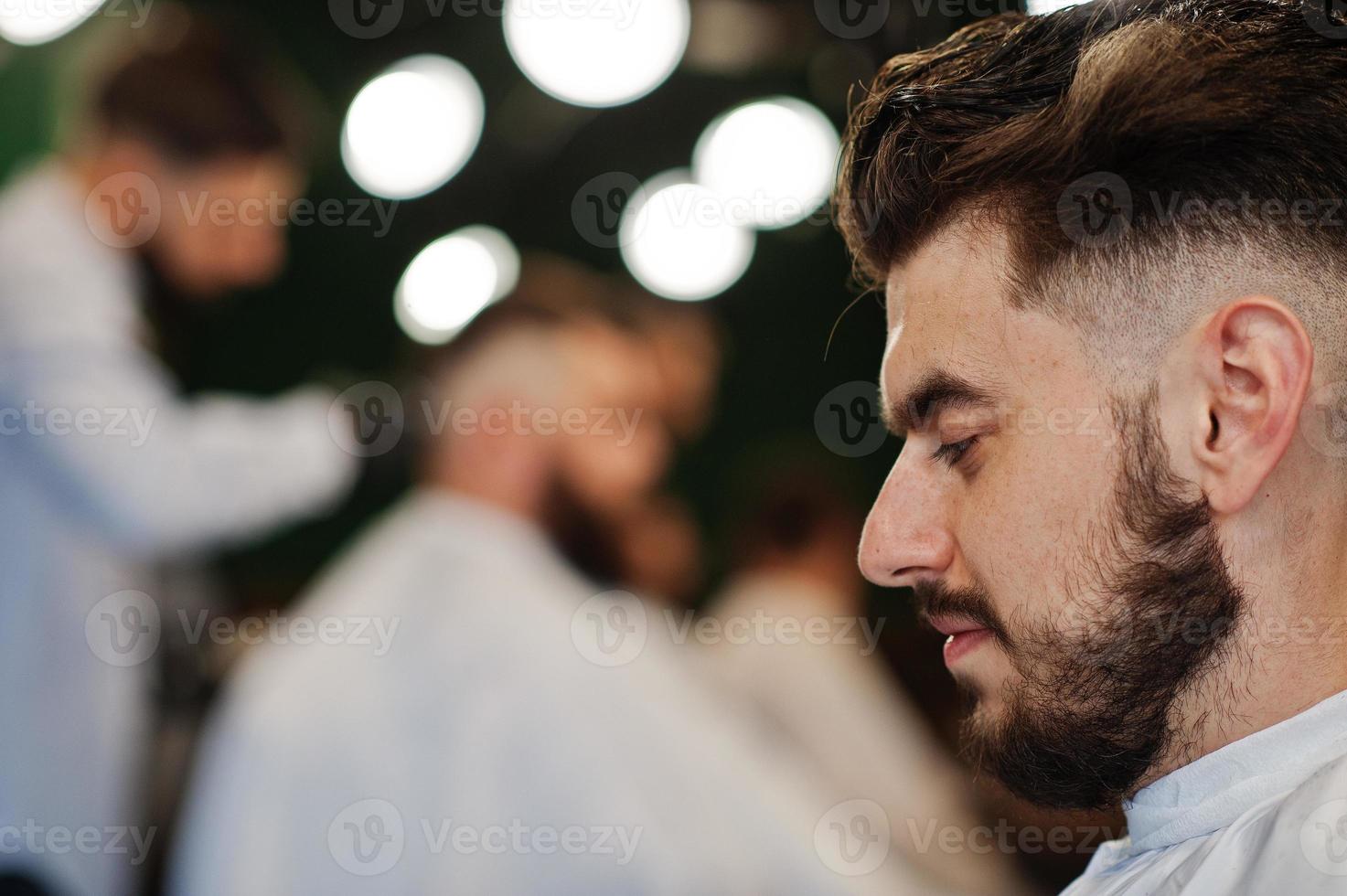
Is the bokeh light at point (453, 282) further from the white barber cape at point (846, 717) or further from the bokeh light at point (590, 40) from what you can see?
the white barber cape at point (846, 717)

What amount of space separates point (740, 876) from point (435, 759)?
0.69 metres

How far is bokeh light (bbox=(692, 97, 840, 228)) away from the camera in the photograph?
2.92 meters

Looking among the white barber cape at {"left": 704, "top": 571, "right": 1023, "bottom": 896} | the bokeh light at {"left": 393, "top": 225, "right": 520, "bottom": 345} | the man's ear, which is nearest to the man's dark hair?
the bokeh light at {"left": 393, "top": 225, "right": 520, "bottom": 345}

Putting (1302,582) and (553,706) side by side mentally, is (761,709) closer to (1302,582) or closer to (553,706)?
(553,706)

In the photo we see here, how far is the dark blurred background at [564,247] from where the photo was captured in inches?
98.0

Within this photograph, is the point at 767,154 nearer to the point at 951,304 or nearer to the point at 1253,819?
the point at 951,304

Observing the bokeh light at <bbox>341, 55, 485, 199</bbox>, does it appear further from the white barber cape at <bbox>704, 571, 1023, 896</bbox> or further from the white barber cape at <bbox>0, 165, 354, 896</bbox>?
the white barber cape at <bbox>704, 571, 1023, 896</bbox>

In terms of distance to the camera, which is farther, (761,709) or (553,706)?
(761,709)

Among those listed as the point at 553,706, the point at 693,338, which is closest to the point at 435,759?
the point at 553,706

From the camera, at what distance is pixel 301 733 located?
2262 millimetres

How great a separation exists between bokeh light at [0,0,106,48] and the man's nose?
232 centimetres

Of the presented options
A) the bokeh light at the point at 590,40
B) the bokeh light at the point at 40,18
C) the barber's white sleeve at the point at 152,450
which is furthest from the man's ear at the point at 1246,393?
the bokeh light at the point at 40,18

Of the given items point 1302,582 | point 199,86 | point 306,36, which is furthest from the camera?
point 306,36

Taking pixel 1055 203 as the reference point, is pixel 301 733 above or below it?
below
